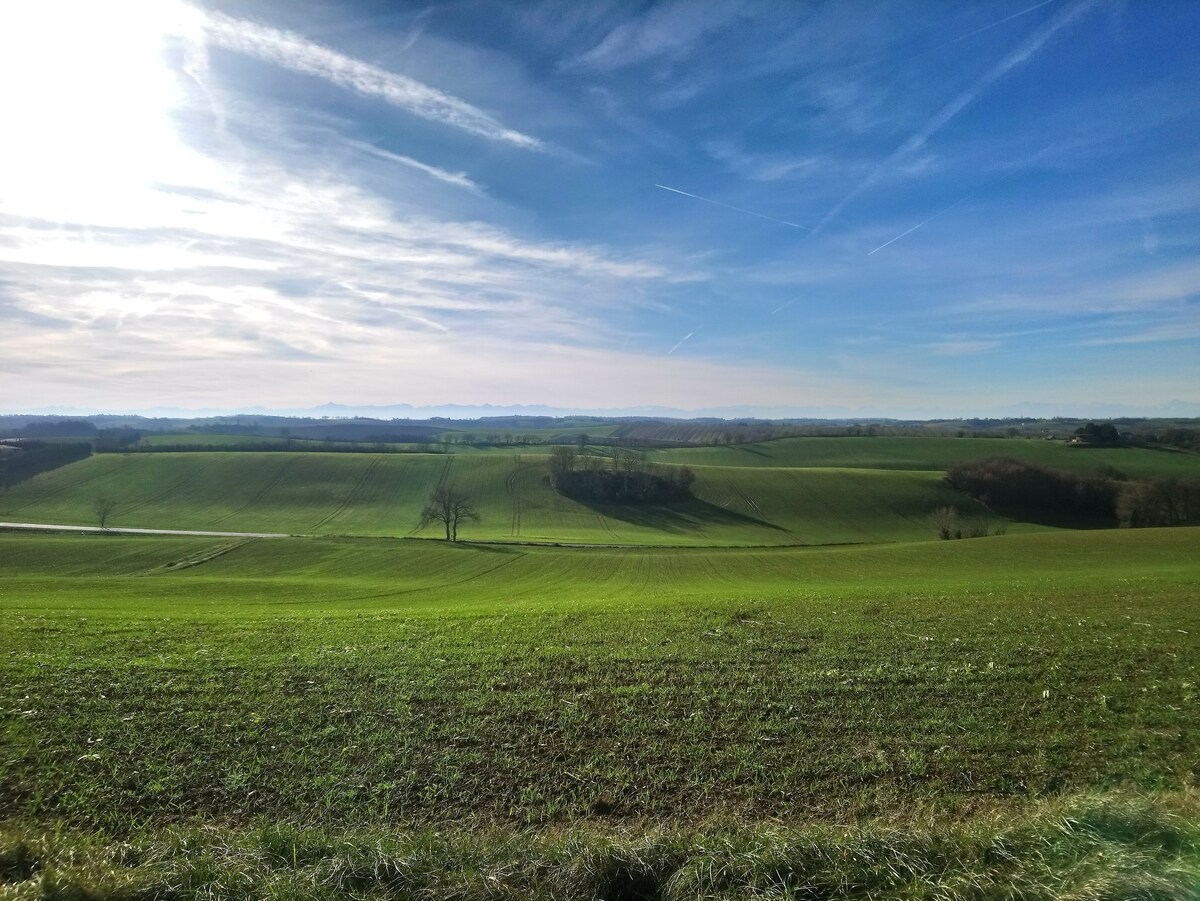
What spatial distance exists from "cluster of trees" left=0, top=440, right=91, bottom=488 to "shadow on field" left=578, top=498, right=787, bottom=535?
3231 inches

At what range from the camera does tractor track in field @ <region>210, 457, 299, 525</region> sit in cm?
8066

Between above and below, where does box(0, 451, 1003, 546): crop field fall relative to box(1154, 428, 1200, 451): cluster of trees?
below

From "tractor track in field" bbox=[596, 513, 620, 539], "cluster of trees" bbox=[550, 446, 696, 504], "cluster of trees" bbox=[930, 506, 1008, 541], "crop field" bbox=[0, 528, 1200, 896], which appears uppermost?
"crop field" bbox=[0, 528, 1200, 896]

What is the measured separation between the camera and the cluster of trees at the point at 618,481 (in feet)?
304

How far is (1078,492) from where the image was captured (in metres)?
77.2

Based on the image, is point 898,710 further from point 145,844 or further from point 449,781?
point 145,844

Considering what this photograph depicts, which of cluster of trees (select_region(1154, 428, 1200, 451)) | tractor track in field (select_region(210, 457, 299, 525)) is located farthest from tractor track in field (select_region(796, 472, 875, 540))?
tractor track in field (select_region(210, 457, 299, 525))

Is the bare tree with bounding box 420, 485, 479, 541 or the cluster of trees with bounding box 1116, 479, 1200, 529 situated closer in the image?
the cluster of trees with bounding box 1116, 479, 1200, 529

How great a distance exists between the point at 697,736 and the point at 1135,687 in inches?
284

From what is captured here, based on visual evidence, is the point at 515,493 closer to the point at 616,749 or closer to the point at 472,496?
the point at 472,496

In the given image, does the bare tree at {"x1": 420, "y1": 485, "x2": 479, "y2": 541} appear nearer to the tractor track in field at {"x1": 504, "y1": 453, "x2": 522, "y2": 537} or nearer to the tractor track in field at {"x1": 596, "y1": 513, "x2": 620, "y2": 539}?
the tractor track in field at {"x1": 504, "y1": 453, "x2": 522, "y2": 537}

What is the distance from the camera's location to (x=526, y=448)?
14600cm

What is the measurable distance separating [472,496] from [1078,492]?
3120 inches

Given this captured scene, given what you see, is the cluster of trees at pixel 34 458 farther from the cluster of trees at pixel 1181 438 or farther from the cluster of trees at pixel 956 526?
the cluster of trees at pixel 1181 438
